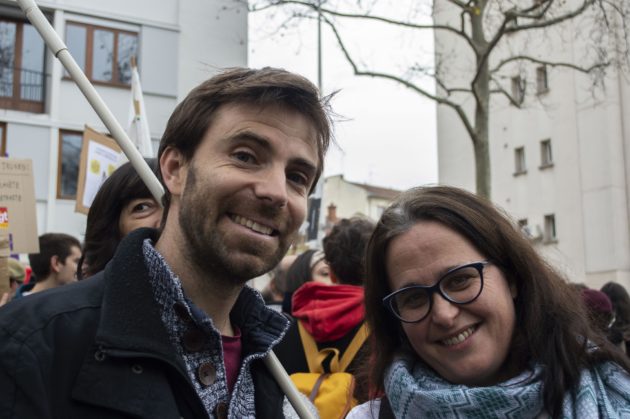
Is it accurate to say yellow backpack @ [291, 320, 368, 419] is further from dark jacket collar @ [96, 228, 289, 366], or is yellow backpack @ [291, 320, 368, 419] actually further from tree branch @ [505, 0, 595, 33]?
tree branch @ [505, 0, 595, 33]

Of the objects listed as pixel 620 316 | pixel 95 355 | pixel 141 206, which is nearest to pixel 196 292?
pixel 95 355

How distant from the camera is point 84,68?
1541cm

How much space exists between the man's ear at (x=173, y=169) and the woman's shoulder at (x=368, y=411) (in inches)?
37.0

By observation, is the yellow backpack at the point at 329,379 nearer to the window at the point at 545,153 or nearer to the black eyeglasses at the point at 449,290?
the black eyeglasses at the point at 449,290

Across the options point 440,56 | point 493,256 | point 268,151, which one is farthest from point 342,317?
point 440,56

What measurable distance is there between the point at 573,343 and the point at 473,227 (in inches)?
17.3

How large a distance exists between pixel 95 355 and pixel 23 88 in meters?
15.8

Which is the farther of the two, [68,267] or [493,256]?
[68,267]

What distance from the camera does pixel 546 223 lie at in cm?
2400

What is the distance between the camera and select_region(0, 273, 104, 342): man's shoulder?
1522 mm

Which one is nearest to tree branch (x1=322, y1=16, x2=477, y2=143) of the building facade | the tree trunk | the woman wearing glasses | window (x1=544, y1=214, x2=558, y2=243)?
the tree trunk

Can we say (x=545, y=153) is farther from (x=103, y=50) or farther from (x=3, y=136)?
(x=3, y=136)

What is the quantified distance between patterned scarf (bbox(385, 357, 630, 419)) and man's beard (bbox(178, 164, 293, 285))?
24.5 inches

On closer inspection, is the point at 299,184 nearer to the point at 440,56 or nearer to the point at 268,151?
the point at 268,151
